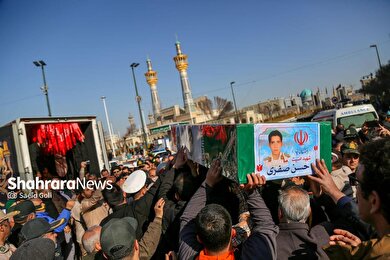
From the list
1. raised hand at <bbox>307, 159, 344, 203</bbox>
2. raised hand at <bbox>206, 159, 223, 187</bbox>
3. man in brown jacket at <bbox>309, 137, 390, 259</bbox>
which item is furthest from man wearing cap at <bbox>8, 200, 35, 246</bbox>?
man in brown jacket at <bbox>309, 137, 390, 259</bbox>

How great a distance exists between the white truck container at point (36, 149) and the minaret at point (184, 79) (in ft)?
238

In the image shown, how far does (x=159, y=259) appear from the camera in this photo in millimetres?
3371

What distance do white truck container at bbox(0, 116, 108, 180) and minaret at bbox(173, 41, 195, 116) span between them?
7253 centimetres

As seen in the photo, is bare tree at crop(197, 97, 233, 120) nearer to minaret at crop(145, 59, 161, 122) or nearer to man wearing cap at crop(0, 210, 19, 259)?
minaret at crop(145, 59, 161, 122)

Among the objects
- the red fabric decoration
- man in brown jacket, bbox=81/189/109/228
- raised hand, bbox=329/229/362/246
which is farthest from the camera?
the red fabric decoration

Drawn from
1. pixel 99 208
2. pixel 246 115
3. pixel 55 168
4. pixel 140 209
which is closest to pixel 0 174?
pixel 55 168

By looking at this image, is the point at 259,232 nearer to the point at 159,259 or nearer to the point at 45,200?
the point at 159,259

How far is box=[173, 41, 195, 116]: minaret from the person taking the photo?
84.8 meters

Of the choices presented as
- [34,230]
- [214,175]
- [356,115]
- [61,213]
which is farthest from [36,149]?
[356,115]

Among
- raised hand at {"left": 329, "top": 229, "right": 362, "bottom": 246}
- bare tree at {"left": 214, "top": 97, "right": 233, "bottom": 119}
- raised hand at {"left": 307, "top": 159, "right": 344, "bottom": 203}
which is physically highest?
bare tree at {"left": 214, "top": 97, "right": 233, "bottom": 119}

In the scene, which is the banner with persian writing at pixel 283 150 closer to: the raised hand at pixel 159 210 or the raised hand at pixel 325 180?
the raised hand at pixel 325 180

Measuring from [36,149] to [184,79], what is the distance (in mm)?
78381

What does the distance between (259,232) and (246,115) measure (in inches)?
2859

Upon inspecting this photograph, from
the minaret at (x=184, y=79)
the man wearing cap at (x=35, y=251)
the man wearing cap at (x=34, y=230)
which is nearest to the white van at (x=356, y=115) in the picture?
the man wearing cap at (x=34, y=230)
